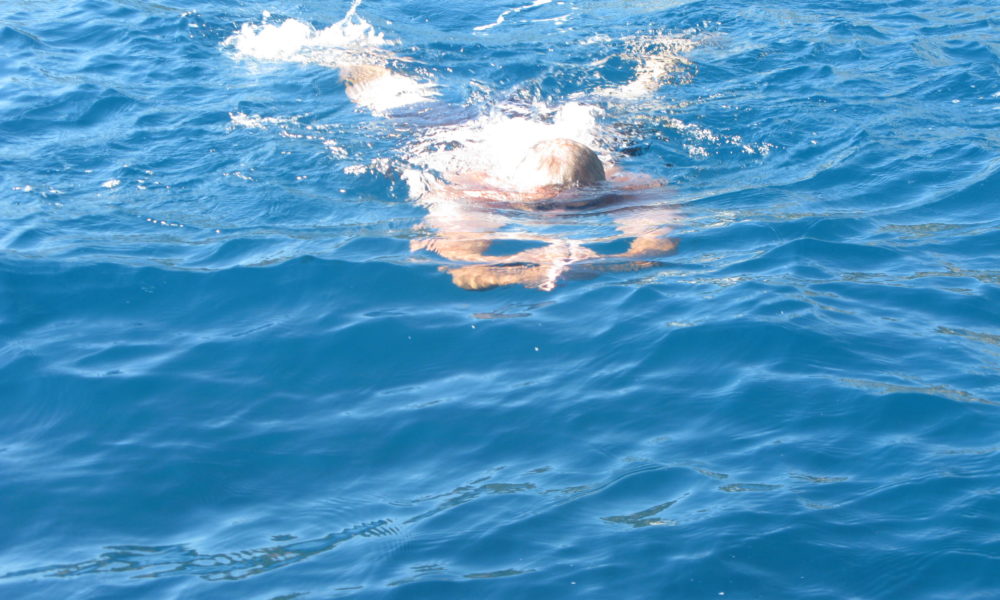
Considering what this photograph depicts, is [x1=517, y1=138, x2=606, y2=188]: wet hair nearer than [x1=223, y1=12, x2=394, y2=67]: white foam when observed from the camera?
Yes

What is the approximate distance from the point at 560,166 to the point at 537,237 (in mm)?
913

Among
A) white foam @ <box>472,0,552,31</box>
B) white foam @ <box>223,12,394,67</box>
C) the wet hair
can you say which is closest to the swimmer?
the wet hair

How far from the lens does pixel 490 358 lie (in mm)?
5312

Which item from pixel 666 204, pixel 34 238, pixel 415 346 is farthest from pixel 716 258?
pixel 34 238

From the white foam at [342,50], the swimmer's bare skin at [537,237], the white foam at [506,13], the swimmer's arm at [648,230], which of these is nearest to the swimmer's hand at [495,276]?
the swimmer's bare skin at [537,237]

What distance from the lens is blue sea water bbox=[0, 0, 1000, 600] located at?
3846 millimetres

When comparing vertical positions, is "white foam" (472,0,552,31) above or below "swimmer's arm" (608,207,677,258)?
above

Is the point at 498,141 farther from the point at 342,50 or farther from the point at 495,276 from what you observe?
the point at 342,50

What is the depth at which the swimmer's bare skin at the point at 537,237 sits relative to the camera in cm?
612

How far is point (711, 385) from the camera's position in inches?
195

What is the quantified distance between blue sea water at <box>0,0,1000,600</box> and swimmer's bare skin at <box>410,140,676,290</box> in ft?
0.54

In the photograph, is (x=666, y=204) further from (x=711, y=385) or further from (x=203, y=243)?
(x=203, y=243)

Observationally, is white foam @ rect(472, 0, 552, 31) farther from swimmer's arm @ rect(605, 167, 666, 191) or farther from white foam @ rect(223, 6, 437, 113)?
swimmer's arm @ rect(605, 167, 666, 191)

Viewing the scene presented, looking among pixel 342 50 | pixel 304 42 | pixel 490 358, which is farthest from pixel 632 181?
pixel 304 42
